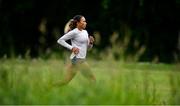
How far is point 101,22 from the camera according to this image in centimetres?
3778

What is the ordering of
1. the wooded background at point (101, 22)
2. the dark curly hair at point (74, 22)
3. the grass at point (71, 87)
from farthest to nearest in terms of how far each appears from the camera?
the wooded background at point (101, 22)
the dark curly hair at point (74, 22)
the grass at point (71, 87)

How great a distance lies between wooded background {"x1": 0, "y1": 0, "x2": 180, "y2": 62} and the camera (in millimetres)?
36188

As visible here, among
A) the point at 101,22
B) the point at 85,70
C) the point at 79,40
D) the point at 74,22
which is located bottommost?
the point at 85,70

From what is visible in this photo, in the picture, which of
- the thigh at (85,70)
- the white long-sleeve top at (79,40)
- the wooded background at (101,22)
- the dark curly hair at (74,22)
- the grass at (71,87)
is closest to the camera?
the grass at (71,87)

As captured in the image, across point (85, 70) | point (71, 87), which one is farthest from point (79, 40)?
point (71, 87)

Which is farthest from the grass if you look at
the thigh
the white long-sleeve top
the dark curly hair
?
the dark curly hair

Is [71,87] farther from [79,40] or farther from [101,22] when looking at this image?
[101,22]

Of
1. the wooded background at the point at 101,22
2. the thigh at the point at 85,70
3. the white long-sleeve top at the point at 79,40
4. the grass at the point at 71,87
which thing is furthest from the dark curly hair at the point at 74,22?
the wooded background at the point at 101,22

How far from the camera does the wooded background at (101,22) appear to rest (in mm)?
36188

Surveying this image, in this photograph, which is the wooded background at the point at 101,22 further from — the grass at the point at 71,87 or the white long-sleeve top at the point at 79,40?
the grass at the point at 71,87

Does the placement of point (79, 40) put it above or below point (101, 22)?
below

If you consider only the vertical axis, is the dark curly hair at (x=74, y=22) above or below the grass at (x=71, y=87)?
above

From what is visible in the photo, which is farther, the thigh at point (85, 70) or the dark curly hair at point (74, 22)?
the dark curly hair at point (74, 22)

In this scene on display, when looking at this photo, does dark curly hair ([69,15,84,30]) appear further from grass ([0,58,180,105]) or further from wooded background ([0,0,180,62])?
wooded background ([0,0,180,62])
